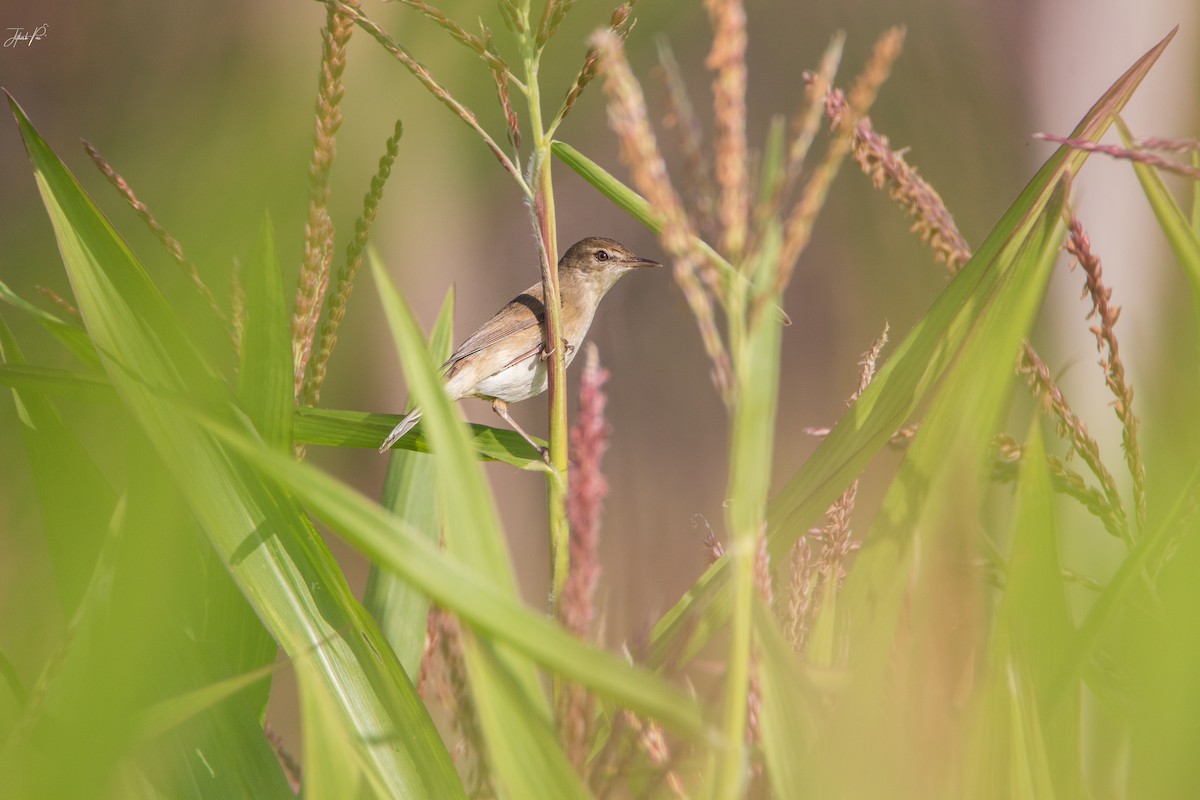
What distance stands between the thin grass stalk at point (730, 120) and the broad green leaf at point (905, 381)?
0.72 ft

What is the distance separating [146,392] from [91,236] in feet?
0.40

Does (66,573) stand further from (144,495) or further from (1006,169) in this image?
(1006,169)

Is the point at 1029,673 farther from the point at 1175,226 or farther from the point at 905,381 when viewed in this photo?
the point at 1175,226

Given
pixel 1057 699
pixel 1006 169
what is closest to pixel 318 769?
pixel 1057 699

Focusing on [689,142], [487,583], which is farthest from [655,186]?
[487,583]

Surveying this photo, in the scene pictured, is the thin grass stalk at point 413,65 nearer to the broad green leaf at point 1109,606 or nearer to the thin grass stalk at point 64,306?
the thin grass stalk at point 64,306

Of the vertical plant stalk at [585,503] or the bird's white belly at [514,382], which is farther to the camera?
the bird's white belly at [514,382]

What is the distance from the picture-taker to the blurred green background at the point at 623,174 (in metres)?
0.63

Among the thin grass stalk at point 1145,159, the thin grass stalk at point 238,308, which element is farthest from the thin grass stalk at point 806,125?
the thin grass stalk at point 238,308

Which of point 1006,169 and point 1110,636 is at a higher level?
point 1006,169

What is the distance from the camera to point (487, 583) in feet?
1.13

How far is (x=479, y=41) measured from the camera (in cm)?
52
